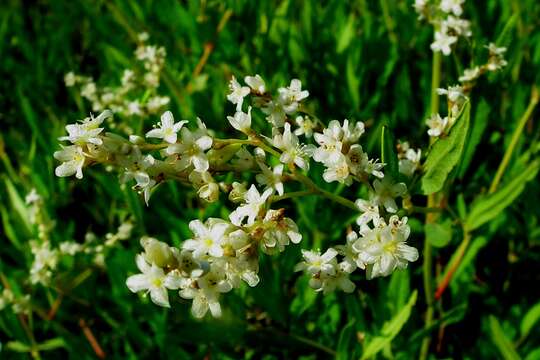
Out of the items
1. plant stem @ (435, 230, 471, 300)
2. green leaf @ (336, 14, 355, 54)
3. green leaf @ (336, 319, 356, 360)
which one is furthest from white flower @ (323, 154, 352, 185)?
green leaf @ (336, 14, 355, 54)

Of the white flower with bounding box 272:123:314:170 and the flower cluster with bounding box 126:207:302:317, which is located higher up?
the white flower with bounding box 272:123:314:170

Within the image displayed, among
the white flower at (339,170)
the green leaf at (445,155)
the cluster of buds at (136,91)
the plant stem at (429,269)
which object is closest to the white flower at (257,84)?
the white flower at (339,170)

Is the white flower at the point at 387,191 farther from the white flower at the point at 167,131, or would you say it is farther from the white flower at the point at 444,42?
the white flower at the point at 444,42

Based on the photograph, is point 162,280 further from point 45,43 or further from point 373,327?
point 45,43

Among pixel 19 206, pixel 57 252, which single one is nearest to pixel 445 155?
pixel 57 252

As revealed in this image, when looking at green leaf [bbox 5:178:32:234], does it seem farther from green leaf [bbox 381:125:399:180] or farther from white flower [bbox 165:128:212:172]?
green leaf [bbox 381:125:399:180]
